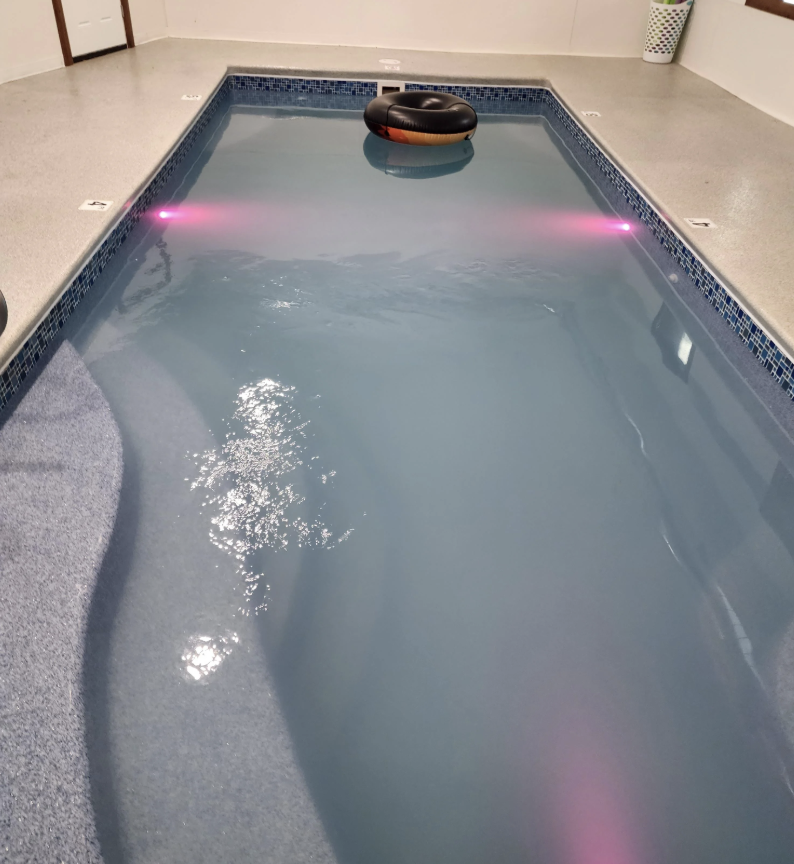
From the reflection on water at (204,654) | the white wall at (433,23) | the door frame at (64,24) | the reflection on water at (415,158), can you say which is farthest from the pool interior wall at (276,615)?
the white wall at (433,23)

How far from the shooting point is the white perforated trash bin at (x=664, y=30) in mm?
5602

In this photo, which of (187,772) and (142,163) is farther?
(142,163)

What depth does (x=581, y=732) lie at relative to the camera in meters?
1.39

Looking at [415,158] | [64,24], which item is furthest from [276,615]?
[64,24]

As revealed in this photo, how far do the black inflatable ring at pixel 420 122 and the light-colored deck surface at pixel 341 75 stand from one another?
2.59 feet

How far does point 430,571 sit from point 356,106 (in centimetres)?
448

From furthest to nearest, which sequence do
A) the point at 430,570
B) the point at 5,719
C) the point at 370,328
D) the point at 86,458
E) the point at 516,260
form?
the point at 516,260 < the point at 370,328 < the point at 86,458 < the point at 430,570 < the point at 5,719

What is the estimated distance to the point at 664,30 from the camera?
5723 millimetres

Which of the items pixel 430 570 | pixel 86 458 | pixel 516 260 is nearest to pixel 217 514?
pixel 86 458

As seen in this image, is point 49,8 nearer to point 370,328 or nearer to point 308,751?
point 370,328

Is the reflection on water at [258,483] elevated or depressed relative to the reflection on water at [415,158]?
elevated

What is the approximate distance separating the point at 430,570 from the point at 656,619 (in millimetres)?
534

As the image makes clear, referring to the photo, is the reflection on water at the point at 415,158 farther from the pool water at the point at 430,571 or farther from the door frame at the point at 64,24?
the door frame at the point at 64,24

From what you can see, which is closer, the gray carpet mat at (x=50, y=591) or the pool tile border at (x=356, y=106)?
the gray carpet mat at (x=50, y=591)
